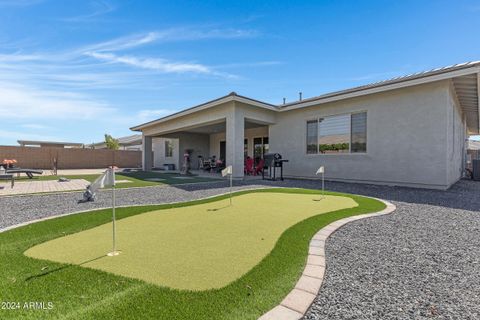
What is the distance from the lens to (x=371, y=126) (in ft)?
31.7

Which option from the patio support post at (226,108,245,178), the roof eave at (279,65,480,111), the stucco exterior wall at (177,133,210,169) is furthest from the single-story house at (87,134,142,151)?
the roof eave at (279,65,480,111)

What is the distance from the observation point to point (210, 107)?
12312 mm

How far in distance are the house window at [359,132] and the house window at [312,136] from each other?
1799 millimetres

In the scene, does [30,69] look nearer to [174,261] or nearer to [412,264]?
[174,261]

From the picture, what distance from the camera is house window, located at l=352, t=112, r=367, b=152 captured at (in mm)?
9930

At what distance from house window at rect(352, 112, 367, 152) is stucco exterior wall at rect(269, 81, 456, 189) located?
0.21 m

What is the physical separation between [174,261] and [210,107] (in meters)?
10.6

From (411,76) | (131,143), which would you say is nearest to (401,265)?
(411,76)

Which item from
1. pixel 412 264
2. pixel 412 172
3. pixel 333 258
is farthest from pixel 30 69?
pixel 412 172

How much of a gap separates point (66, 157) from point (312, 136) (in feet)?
70.0

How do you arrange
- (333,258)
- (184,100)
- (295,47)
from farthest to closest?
(184,100) → (295,47) → (333,258)

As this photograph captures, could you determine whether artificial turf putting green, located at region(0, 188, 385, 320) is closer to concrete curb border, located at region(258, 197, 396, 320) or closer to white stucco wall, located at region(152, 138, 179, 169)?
concrete curb border, located at region(258, 197, 396, 320)

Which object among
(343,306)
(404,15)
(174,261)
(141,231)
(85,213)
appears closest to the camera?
(343,306)

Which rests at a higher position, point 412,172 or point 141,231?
point 412,172
